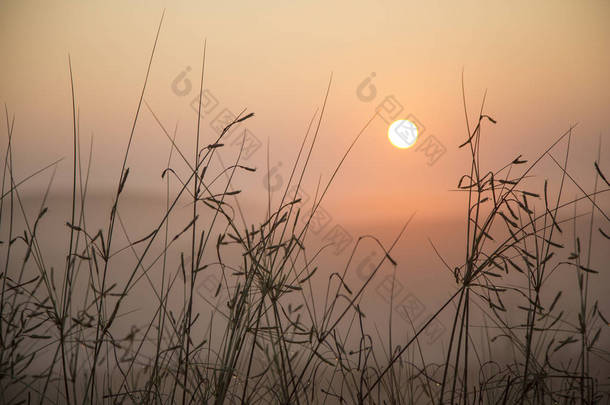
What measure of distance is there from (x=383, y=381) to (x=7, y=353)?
0.77 meters

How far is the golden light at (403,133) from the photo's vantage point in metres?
2.47

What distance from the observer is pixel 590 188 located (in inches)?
67.7

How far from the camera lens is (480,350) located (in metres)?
1.57

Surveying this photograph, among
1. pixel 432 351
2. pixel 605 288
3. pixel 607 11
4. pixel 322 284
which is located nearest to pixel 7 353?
pixel 322 284

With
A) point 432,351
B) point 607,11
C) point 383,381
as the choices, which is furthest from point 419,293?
point 607,11

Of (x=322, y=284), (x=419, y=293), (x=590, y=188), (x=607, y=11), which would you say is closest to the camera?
(x=322, y=284)

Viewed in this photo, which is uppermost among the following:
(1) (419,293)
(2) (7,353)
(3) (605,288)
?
(2) (7,353)

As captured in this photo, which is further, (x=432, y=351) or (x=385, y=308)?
(x=385, y=308)

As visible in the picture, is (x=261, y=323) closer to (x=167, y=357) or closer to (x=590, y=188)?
(x=167, y=357)

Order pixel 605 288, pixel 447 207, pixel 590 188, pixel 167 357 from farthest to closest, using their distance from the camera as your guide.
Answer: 1. pixel 447 207
2. pixel 605 288
3. pixel 590 188
4. pixel 167 357

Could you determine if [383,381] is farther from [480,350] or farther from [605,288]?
[605,288]

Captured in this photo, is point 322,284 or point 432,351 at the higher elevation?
point 322,284

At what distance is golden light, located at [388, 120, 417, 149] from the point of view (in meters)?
2.47

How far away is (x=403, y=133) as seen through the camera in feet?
8.59
